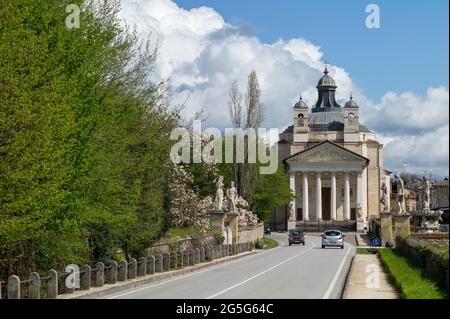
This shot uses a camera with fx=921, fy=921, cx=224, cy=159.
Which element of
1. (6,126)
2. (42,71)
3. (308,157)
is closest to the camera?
(6,126)

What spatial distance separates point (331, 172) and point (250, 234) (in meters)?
65.1

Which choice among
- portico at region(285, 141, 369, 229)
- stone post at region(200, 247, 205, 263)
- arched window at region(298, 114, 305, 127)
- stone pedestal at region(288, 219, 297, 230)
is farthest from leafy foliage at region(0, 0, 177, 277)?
arched window at region(298, 114, 305, 127)

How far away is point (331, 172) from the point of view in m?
134

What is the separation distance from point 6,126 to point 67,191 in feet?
10.8

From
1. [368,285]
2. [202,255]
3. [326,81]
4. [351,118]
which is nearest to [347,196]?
[351,118]

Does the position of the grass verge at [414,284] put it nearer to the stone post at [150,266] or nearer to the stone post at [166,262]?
the stone post at [150,266]

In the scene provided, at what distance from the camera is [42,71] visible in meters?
22.5

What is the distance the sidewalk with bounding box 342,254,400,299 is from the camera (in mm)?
22736

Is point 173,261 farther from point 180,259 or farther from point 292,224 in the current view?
point 292,224
